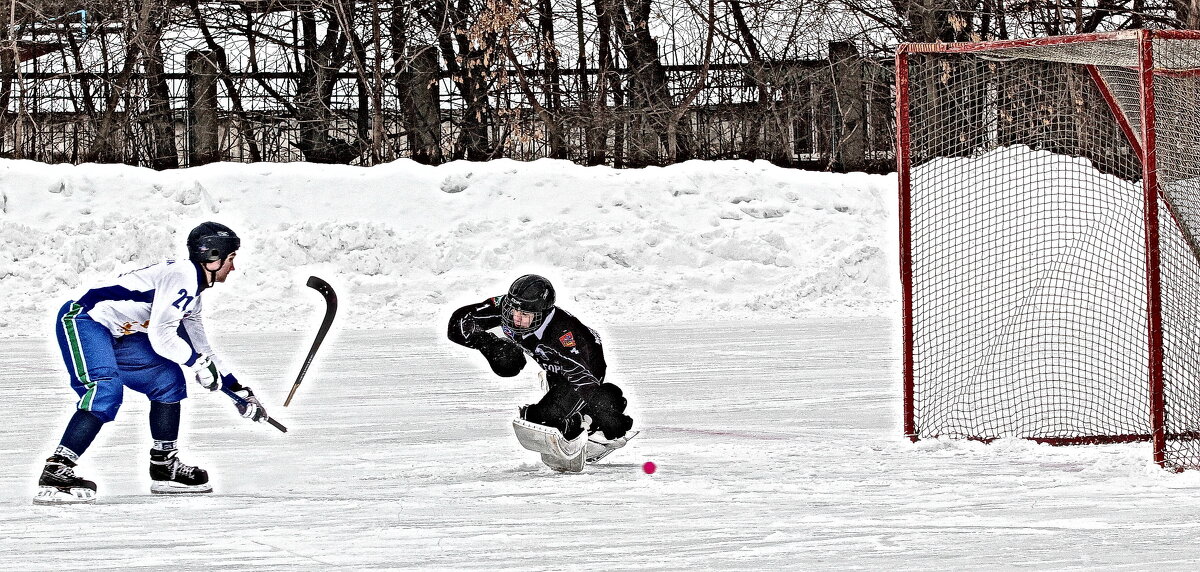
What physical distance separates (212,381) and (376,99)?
12.2 meters

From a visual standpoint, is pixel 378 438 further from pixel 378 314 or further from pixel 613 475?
pixel 378 314

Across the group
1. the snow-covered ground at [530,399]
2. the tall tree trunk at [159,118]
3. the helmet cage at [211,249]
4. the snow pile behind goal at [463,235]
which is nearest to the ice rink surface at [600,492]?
the snow-covered ground at [530,399]

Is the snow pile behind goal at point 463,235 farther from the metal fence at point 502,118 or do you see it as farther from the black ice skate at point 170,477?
the black ice skate at point 170,477

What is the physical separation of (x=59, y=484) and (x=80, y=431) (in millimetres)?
208

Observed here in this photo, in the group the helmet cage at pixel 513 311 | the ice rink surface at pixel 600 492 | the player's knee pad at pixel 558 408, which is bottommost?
the ice rink surface at pixel 600 492

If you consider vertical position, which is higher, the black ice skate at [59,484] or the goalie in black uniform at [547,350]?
the goalie in black uniform at [547,350]

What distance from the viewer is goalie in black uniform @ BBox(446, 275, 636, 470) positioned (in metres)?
5.23

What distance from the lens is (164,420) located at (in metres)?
5.13

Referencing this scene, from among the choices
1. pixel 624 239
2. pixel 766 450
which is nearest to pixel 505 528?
pixel 766 450

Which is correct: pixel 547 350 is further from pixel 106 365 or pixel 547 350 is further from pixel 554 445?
pixel 106 365

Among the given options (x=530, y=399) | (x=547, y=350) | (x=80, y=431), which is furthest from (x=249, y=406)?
(x=530, y=399)

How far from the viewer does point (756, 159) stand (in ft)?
55.1

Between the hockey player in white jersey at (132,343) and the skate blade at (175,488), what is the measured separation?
0.75 ft

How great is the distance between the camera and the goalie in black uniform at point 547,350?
5.23 meters
